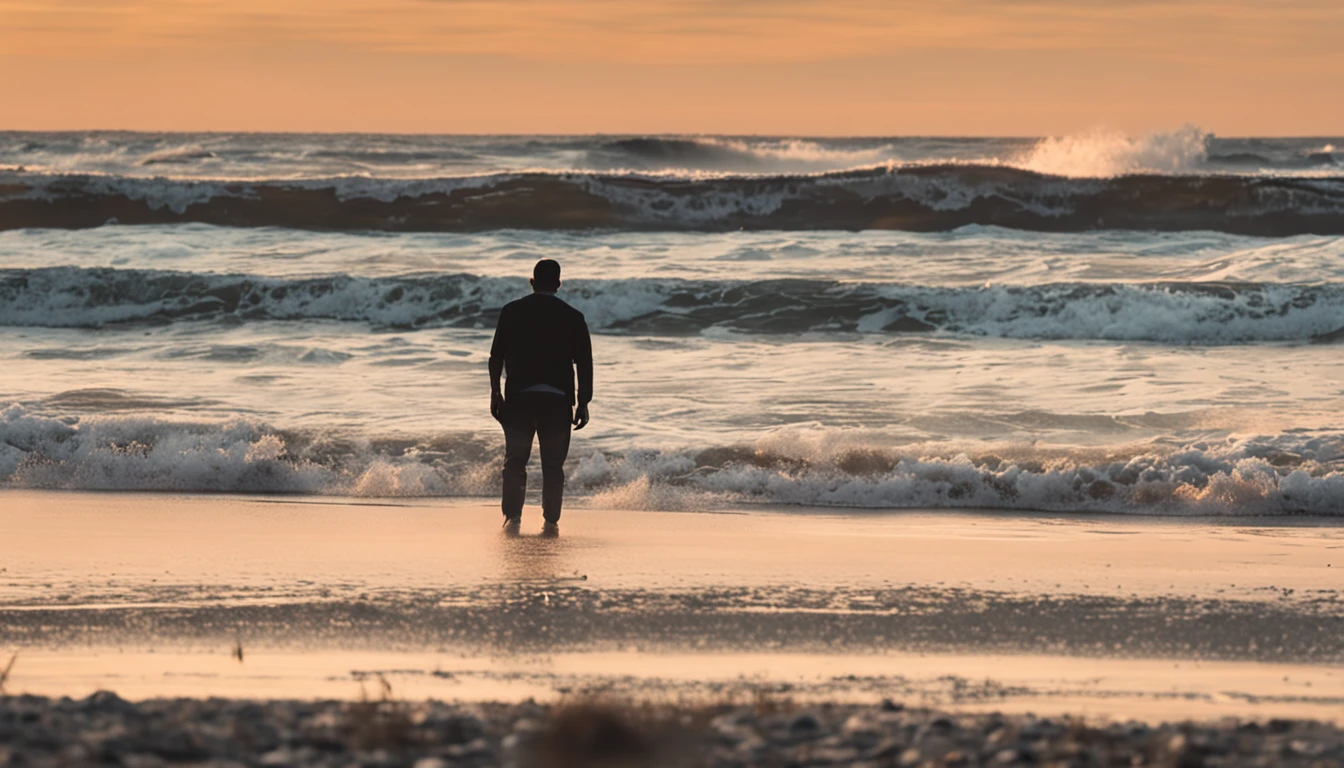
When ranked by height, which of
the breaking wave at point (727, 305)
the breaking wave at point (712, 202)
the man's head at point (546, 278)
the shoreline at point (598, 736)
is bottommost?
the shoreline at point (598, 736)

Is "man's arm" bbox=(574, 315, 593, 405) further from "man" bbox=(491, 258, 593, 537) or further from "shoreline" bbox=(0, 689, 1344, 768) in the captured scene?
"shoreline" bbox=(0, 689, 1344, 768)

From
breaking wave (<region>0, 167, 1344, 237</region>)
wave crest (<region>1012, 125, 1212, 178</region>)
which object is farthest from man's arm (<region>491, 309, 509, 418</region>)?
wave crest (<region>1012, 125, 1212, 178</region>)

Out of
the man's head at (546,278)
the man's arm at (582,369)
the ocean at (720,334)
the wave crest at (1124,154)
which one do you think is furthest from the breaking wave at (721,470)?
the wave crest at (1124,154)

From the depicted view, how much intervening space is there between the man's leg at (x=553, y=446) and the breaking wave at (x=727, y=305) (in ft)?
31.6

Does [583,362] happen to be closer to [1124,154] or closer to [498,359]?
[498,359]

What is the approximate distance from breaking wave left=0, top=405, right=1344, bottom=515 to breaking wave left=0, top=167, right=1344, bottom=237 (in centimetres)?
1922

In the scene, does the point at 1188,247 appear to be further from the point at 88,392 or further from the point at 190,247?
the point at 88,392

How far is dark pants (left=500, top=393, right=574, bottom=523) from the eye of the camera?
8086 millimetres

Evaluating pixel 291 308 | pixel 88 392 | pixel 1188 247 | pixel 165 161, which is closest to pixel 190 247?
pixel 291 308

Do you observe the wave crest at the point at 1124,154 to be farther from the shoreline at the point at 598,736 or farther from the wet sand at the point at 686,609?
the shoreline at the point at 598,736

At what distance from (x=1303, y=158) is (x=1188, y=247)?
27423 millimetres

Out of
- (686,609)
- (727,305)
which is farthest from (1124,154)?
(686,609)

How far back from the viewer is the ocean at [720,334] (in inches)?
384

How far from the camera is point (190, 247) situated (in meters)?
25.0
